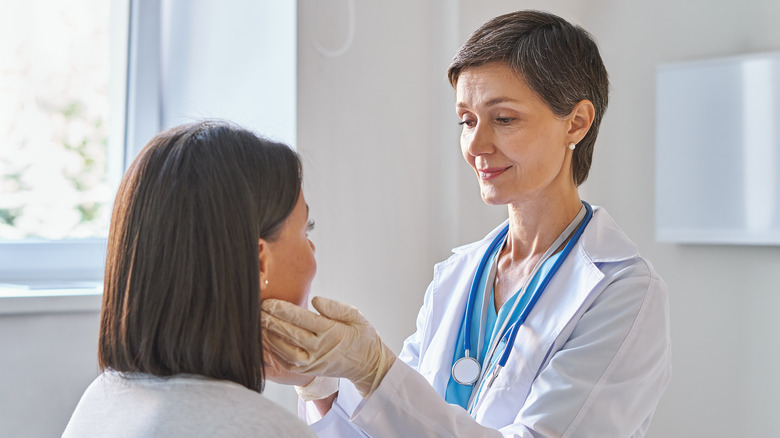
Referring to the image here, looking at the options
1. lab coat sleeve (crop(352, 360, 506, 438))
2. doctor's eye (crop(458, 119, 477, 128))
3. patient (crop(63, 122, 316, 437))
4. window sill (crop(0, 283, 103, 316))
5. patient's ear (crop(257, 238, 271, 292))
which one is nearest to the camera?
patient (crop(63, 122, 316, 437))

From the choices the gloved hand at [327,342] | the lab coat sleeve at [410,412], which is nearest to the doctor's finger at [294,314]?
Answer: the gloved hand at [327,342]

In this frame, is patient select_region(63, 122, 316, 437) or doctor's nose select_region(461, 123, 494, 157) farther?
doctor's nose select_region(461, 123, 494, 157)

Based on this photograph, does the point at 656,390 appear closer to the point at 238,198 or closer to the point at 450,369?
the point at 450,369

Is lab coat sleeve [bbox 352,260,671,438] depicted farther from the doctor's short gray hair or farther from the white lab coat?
the doctor's short gray hair

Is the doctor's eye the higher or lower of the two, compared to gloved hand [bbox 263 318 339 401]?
higher

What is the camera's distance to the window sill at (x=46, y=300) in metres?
1.57

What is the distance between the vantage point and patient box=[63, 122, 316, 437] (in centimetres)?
81

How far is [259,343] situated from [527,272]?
2.15 feet

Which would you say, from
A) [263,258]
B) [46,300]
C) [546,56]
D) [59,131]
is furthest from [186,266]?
[59,131]

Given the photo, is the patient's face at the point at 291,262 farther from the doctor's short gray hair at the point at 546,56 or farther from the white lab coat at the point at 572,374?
the doctor's short gray hair at the point at 546,56

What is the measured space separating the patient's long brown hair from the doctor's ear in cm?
68

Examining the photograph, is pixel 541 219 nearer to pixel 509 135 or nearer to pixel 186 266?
pixel 509 135

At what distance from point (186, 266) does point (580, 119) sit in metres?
0.82

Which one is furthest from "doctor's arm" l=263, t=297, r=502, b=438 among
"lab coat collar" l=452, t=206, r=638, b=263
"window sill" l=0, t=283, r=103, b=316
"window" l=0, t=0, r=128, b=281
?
"window" l=0, t=0, r=128, b=281
